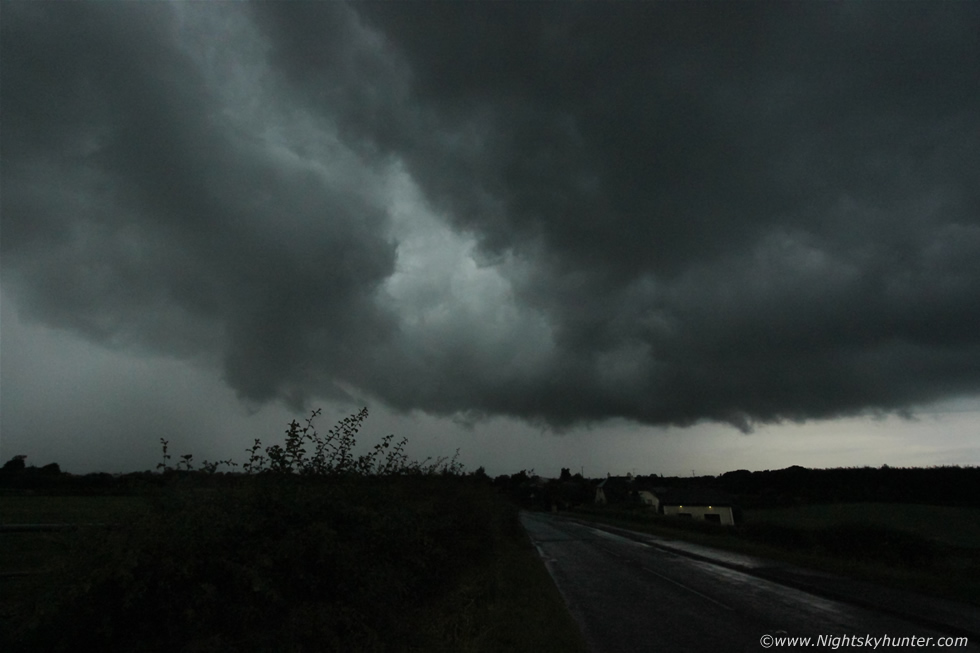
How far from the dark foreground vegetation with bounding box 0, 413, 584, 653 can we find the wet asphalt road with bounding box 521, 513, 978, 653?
2.30 metres

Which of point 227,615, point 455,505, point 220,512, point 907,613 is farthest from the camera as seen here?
point 455,505

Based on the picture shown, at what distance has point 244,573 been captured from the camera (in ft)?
17.0

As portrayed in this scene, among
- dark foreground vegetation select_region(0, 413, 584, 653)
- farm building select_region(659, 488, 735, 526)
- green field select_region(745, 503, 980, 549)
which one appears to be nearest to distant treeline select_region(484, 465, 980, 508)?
green field select_region(745, 503, 980, 549)

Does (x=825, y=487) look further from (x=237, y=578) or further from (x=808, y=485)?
(x=237, y=578)

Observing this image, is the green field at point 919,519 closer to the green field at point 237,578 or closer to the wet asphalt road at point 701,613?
the wet asphalt road at point 701,613

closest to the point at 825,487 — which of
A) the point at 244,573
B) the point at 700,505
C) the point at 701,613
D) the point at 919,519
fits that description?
the point at 700,505

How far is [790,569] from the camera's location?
66.1ft

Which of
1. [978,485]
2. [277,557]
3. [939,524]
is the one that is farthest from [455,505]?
[978,485]

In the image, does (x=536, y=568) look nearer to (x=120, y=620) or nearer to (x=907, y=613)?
(x=907, y=613)

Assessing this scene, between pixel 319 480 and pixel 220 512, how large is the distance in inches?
89.7

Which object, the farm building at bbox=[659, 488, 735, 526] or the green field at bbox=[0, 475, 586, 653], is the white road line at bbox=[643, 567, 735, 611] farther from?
the farm building at bbox=[659, 488, 735, 526]

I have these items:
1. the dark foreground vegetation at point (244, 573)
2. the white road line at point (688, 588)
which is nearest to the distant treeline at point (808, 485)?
the white road line at point (688, 588)

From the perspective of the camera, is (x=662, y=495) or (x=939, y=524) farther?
(x=662, y=495)

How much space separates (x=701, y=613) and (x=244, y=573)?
11204 mm
